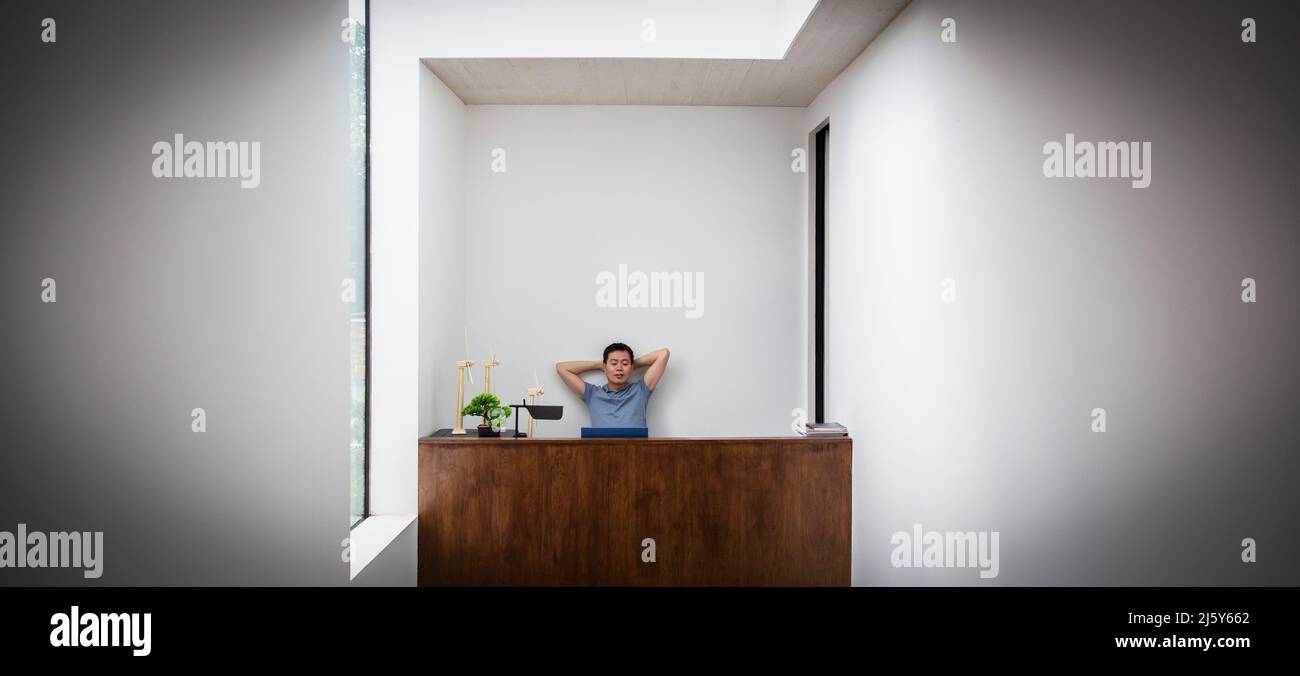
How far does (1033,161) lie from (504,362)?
11.0 feet

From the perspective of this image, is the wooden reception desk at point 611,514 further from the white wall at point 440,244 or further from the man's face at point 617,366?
the man's face at point 617,366

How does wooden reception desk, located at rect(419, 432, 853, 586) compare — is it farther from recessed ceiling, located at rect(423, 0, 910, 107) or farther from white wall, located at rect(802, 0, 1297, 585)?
recessed ceiling, located at rect(423, 0, 910, 107)

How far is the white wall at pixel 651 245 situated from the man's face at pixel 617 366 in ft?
0.64

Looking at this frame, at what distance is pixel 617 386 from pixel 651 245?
94 cm

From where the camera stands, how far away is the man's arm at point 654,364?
15.7 feet

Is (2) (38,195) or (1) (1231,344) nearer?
(2) (38,195)

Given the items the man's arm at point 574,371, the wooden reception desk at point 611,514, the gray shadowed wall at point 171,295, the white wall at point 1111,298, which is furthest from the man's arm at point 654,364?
the gray shadowed wall at point 171,295

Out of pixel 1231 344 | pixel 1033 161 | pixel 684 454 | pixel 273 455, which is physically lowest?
pixel 684 454

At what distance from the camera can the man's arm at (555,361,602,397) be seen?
15.8 feet

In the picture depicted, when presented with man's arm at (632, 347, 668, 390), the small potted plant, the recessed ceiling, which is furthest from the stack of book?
the recessed ceiling

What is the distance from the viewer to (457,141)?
4.57 m
